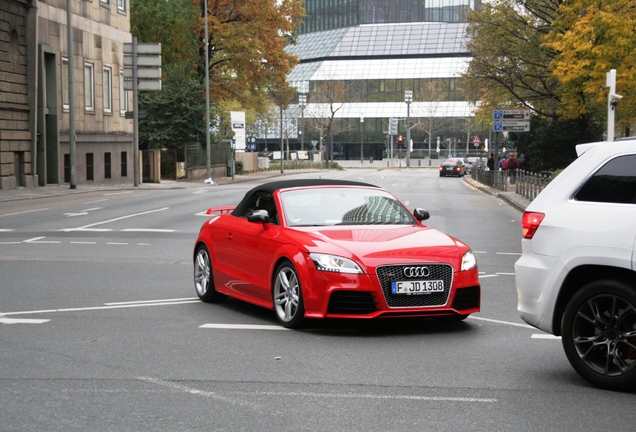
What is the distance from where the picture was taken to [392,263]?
9.30 metres

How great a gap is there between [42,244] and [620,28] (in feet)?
70.8

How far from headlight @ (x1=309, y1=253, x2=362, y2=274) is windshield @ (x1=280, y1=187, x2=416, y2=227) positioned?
110 cm

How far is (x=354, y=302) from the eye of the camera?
930cm

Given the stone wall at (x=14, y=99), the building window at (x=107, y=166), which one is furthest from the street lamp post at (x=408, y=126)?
the stone wall at (x=14, y=99)

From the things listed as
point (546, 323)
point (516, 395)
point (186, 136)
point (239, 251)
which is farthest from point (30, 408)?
point (186, 136)

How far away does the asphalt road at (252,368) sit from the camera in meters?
6.31

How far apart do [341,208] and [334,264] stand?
1.58 m

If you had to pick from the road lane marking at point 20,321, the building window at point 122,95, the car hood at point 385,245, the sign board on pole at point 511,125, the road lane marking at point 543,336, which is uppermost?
the building window at point 122,95

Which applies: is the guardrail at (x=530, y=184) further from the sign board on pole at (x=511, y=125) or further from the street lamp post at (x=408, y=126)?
the street lamp post at (x=408, y=126)

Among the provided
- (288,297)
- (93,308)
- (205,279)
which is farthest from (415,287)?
(93,308)

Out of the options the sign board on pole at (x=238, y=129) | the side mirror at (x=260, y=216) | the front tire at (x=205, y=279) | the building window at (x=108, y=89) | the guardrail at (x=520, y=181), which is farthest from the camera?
the sign board on pole at (x=238, y=129)

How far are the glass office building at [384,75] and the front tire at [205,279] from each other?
106 m

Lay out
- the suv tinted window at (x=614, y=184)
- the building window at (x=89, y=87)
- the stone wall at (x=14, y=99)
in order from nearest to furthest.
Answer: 1. the suv tinted window at (x=614, y=184)
2. the stone wall at (x=14, y=99)
3. the building window at (x=89, y=87)

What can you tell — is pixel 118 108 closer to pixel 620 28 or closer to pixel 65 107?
pixel 65 107
